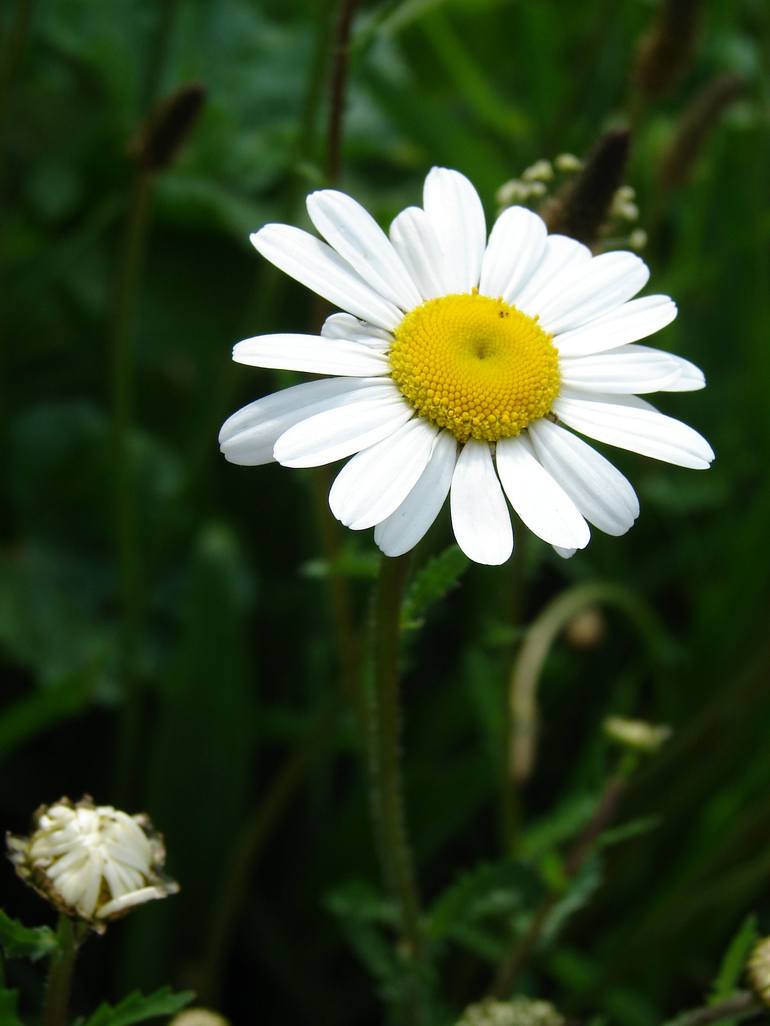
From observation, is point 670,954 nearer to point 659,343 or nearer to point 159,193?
point 659,343

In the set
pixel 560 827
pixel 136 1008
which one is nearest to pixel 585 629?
pixel 560 827

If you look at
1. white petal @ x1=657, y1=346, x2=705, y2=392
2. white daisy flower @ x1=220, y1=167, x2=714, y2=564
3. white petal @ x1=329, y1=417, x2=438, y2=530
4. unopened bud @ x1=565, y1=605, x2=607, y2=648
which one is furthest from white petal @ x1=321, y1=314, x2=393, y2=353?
unopened bud @ x1=565, y1=605, x2=607, y2=648

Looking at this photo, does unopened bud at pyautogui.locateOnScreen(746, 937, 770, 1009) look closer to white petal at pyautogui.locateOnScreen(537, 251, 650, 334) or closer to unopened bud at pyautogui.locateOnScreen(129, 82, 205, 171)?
white petal at pyautogui.locateOnScreen(537, 251, 650, 334)

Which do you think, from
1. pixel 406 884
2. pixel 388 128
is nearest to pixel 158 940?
pixel 406 884

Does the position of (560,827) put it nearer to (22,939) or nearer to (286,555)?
(22,939)

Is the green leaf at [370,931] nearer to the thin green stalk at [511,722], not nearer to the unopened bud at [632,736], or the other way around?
the thin green stalk at [511,722]
